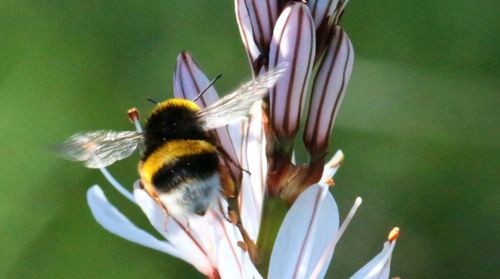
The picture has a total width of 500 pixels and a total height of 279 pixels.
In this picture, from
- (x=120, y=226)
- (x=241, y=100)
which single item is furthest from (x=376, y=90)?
(x=241, y=100)

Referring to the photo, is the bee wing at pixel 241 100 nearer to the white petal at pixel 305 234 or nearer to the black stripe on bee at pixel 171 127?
the black stripe on bee at pixel 171 127

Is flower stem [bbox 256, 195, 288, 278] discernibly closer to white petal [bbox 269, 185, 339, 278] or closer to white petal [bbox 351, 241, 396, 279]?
white petal [bbox 269, 185, 339, 278]

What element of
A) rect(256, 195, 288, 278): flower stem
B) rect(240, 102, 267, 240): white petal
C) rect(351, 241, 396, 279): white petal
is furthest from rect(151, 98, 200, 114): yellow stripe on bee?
rect(351, 241, 396, 279): white petal

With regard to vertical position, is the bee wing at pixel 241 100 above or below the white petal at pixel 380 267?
above

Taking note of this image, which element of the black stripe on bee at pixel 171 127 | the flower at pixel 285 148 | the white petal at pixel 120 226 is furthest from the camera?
the white petal at pixel 120 226

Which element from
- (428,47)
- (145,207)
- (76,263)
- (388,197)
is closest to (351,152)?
(388,197)

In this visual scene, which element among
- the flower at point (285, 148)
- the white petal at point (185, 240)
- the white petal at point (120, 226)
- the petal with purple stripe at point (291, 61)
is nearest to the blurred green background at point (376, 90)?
the white petal at point (120, 226)

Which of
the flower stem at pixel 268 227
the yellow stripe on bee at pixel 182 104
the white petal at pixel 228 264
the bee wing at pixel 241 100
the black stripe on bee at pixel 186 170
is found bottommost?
the white petal at pixel 228 264
